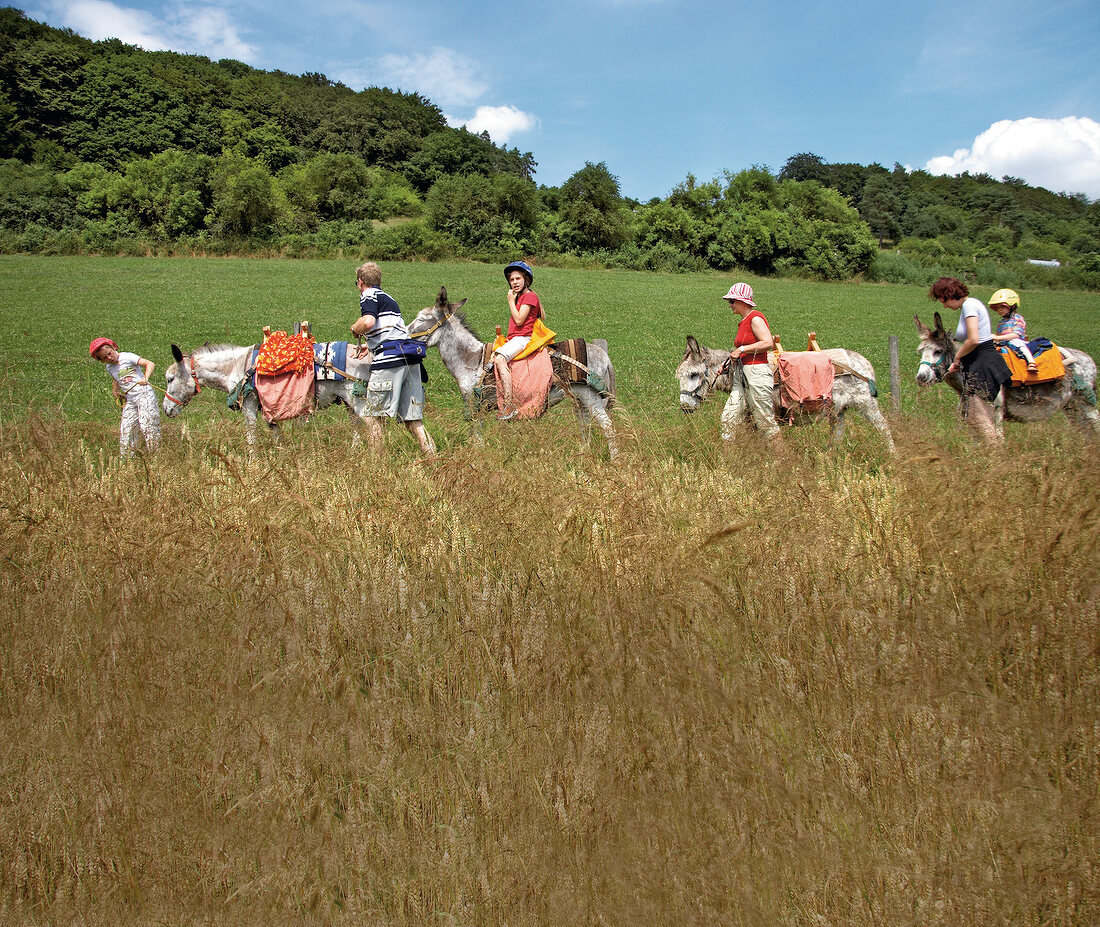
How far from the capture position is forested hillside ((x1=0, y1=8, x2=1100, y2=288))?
171 feet

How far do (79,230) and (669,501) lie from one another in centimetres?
5869

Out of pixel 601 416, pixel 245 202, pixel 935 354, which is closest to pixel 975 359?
pixel 935 354

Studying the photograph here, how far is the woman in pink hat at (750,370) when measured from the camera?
6.84m

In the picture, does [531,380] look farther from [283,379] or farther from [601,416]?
[283,379]

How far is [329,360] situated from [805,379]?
5037 millimetres

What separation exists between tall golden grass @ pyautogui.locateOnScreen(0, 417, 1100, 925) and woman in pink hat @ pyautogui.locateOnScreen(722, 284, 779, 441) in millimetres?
2785

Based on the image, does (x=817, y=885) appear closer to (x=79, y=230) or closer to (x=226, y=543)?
(x=226, y=543)

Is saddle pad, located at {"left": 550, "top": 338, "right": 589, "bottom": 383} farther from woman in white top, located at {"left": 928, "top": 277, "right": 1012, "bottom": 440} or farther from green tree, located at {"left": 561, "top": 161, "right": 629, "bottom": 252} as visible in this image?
green tree, located at {"left": 561, "top": 161, "right": 629, "bottom": 252}

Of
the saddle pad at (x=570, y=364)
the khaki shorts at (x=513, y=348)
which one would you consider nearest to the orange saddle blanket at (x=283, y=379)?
the khaki shorts at (x=513, y=348)

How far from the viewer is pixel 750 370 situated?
7.11 m

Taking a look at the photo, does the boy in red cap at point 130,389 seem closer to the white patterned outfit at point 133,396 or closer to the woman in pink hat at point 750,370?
the white patterned outfit at point 133,396

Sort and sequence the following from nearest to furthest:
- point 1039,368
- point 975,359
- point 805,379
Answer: point 975,359 → point 1039,368 → point 805,379

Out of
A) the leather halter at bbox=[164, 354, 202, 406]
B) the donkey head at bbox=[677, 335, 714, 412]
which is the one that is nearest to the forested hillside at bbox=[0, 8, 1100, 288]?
the leather halter at bbox=[164, 354, 202, 406]

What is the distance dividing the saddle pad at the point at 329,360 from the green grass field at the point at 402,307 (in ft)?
6.35
